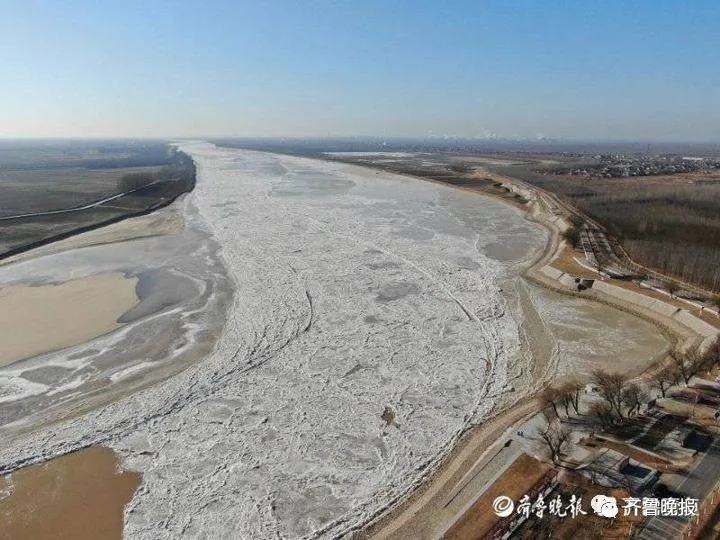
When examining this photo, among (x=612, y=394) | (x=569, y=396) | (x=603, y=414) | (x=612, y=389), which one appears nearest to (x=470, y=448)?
(x=569, y=396)

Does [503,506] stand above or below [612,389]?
below

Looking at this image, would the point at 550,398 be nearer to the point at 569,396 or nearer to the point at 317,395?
the point at 569,396

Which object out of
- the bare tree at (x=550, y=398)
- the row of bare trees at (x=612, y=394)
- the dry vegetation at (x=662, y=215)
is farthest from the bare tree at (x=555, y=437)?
the dry vegetation at (x=662, y=215)

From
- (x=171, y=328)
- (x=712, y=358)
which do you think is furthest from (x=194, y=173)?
(x=712, y=358)

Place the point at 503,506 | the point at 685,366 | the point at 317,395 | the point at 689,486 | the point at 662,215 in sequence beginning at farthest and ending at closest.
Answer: the point at 662,215 → the point at 685,366 → the point at 317,395 → the point at 689,486 → the point at 503,506

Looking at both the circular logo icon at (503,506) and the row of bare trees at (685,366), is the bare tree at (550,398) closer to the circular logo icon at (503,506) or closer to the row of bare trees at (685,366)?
the row of bare trees at (685,366)

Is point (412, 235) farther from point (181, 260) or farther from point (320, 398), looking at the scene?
point (320, 398)

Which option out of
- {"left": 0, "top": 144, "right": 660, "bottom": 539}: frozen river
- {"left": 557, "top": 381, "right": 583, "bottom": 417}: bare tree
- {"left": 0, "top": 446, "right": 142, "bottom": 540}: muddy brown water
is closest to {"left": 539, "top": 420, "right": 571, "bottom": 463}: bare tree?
{"left": 557, "top": 381, "right": 583, "bottom": 417}: bare tree
